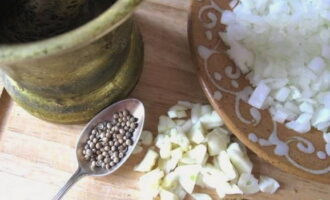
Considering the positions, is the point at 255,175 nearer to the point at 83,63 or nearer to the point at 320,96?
the point at 320,96

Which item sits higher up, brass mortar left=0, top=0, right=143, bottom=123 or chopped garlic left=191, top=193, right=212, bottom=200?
brass mortar left=0, top=0, right=143, bottom=123

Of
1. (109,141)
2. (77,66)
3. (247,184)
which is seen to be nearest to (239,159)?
(247,184)

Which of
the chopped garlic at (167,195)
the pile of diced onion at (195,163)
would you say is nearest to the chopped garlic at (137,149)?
the pile of diced onion at (195,163)

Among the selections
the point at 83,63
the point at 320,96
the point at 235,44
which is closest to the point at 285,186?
the point at 320,96

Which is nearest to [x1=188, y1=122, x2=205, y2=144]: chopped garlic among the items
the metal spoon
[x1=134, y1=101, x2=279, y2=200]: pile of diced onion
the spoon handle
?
[x1=134, y1=101, x2=279, y2=200]: pile of diced onion

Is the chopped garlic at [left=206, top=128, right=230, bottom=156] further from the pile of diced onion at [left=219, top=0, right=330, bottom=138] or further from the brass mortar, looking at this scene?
the brass mortar

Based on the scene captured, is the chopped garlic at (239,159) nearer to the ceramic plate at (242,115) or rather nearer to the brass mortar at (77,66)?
the ceramic plate at (242,115)
